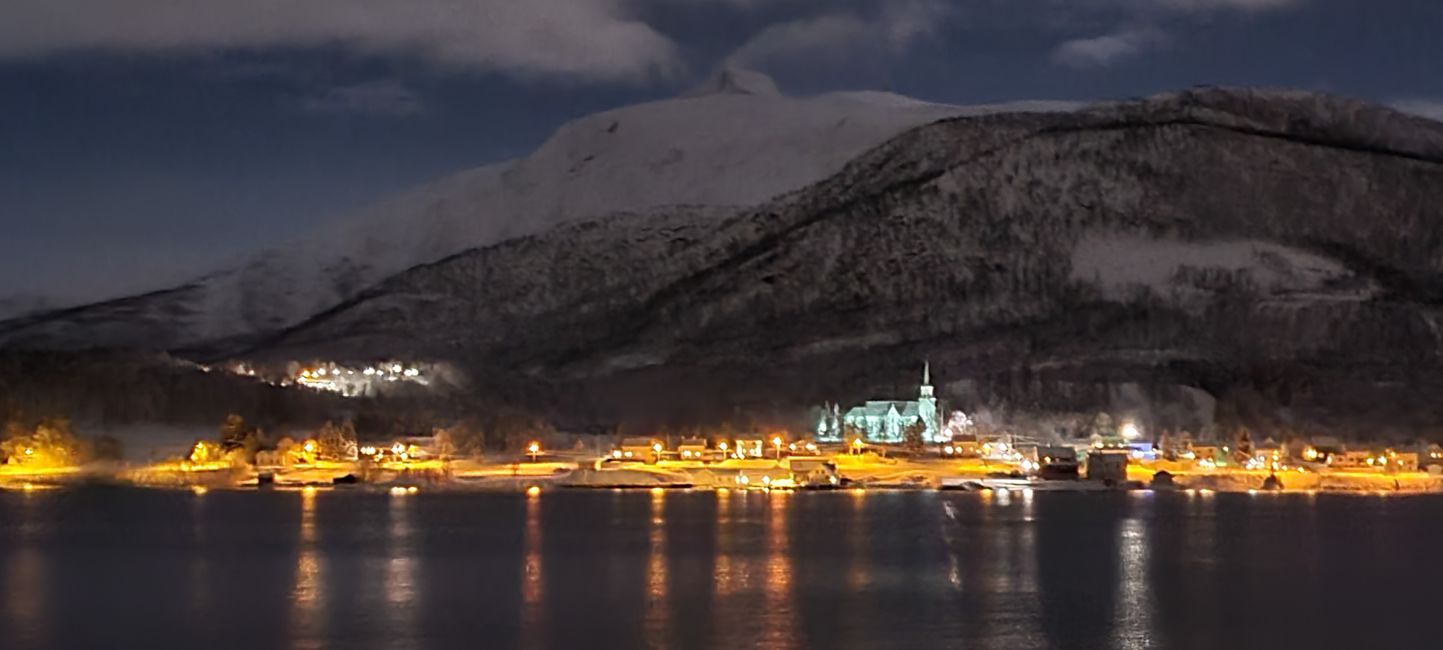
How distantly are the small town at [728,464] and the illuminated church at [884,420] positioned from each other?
18.0 feet

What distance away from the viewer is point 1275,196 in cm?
17388

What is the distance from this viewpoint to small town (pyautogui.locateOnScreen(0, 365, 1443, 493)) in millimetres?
103375

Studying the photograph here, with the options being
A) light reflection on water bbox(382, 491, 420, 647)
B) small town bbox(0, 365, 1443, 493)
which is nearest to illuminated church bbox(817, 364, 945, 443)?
small town bbox(0, 365, 1443, 493)

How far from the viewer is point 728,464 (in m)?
108

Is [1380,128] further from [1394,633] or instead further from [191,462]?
[1394,633]

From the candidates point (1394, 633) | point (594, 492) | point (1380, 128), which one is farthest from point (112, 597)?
point (1380, 128)

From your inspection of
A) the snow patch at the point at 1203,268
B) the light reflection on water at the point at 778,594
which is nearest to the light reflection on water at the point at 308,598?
the light reflection on water at the point at 778,594

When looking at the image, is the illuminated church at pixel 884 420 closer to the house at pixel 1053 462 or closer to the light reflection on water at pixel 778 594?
the house at pixel 1053 462

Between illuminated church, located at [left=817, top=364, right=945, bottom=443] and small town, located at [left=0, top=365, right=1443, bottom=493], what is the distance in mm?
5482

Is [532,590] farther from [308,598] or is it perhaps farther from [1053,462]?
[1053,462]

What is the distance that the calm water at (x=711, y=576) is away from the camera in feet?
143

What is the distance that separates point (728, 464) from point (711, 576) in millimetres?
54007

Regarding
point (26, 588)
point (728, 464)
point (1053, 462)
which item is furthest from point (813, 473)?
point (26, 588)

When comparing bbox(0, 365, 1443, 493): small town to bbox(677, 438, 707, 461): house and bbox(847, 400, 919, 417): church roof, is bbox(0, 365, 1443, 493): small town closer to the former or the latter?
bbox(677, 438, 707, 461): house
